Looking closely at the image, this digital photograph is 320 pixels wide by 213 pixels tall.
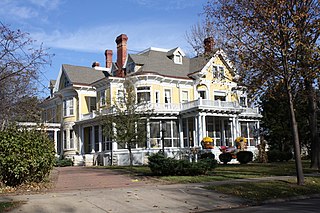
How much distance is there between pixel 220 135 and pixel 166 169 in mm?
20306

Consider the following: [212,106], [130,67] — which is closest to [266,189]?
[212,106]

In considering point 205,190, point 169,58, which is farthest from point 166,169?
point 169,58

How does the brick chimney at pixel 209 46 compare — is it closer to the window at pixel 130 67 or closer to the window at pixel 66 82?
the window at pixel 130 67

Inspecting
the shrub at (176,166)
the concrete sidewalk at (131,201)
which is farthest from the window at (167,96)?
the concrete sidewalk at (131,201)

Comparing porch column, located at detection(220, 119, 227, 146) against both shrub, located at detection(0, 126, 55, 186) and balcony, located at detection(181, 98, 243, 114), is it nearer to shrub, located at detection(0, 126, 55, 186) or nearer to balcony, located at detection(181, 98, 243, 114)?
balcony, located at detection(181, 98, 243, 114)

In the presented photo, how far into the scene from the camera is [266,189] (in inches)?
582

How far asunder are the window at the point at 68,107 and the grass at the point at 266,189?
30.0m

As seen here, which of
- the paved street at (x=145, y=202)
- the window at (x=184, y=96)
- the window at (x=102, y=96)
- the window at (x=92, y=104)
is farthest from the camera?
the window at (x=92, y=104)

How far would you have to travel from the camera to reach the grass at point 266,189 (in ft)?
45.4

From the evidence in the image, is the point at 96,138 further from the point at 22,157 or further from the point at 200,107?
the point at 22,157

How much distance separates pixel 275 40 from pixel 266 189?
20.3ft

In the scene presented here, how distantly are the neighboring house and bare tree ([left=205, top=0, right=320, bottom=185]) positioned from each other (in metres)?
15.9

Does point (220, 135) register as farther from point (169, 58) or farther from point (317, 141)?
point (317, 141)

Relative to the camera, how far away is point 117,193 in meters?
13.5
